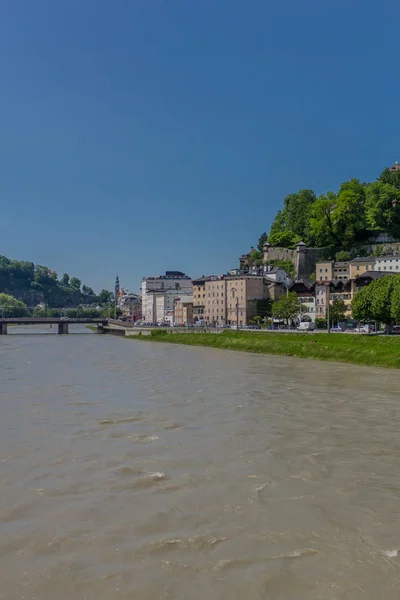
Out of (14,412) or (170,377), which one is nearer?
(14,412)

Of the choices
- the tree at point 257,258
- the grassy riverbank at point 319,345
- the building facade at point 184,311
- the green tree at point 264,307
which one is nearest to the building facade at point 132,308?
the building facade at point 184,311

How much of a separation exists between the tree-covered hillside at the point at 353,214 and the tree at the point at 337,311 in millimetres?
19895

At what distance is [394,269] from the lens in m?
83.2

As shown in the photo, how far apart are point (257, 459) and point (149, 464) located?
2315 mm

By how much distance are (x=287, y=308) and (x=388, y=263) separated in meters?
17.1

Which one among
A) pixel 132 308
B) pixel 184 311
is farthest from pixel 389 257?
pixel 132 308

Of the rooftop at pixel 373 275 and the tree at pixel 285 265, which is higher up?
the tree at pixel 285 265

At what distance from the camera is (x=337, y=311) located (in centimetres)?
7544

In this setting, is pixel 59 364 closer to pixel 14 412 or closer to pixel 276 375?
pixel 276 375

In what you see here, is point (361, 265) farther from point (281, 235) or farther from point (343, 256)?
point (281, 235)

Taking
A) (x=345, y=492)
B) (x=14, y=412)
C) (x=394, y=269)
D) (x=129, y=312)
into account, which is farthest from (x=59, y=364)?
(x=129, y=312)

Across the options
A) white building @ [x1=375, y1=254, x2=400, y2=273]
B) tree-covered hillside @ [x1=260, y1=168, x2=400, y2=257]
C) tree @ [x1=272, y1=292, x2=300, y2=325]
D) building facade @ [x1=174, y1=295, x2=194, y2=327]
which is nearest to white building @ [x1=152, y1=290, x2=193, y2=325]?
building facade @ [x1=174, y1=295, x2=194, y2=327]

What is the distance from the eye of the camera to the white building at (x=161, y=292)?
13625cm

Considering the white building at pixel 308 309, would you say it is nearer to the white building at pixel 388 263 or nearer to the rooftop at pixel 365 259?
the rooftop at pixel 365 259
